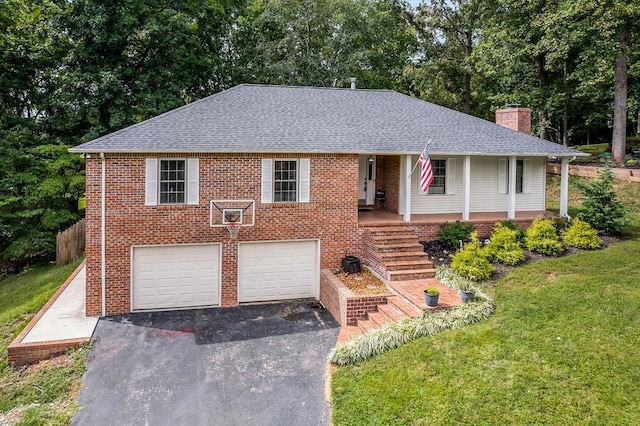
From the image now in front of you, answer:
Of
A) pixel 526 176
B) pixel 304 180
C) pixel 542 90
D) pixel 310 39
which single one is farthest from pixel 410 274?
pixel 310 39

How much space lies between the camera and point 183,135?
36.5 feet

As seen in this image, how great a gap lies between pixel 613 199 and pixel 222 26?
25675 mm

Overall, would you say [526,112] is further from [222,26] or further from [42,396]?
[222,26]

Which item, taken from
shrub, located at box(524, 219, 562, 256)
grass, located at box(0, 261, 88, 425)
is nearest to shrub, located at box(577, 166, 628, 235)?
shrub, located at box(524, 219, 562, 256)

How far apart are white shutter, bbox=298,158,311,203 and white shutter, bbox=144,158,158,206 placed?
148 inches

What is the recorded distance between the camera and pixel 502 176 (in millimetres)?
14500

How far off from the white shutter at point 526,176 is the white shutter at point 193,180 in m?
11.0

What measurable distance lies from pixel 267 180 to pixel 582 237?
30.0 ft

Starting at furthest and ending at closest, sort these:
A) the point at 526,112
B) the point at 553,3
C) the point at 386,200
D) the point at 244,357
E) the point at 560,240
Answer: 1. the point at 553,3
2. the point at 526,112
3. the point at 386,200
4. the point at 560,240
5. the point at 244,357

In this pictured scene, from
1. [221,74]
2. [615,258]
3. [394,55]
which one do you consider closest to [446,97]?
[394,55]

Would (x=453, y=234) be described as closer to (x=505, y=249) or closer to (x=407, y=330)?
(x=505, y=249)

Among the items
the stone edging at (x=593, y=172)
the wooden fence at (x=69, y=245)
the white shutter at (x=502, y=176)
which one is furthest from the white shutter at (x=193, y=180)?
the stone edging at (x=593, y=172)

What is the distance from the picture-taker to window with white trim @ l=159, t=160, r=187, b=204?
35.5ft

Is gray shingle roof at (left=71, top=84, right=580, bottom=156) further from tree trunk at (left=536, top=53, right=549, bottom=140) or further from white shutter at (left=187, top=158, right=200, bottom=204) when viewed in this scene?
tree trunk at (left=536, top=53, right=549, bottom=140)
